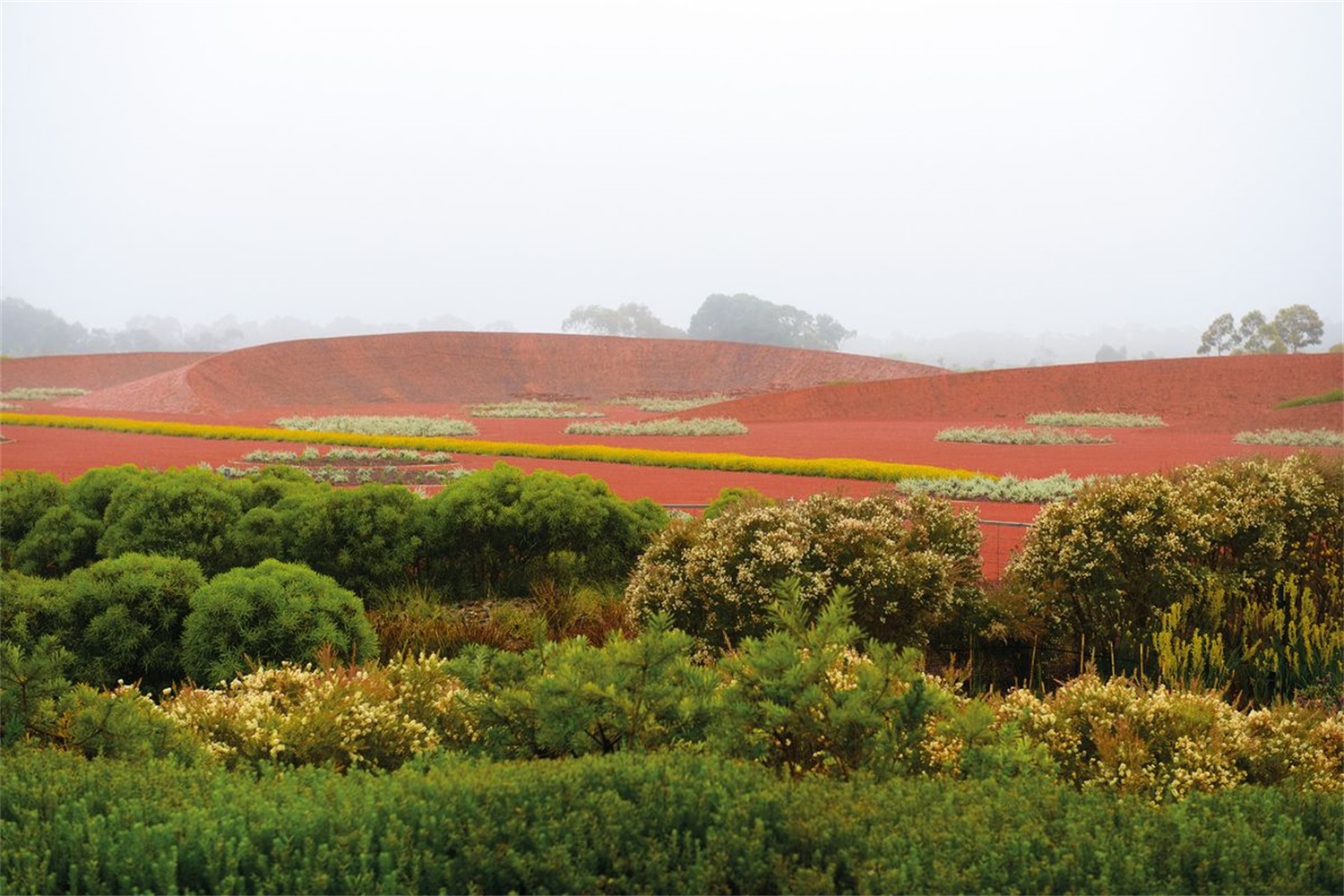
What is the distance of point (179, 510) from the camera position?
697cm

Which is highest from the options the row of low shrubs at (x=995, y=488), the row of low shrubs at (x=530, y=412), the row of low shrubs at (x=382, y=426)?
the row of low shrubs at (x=530, y=412)

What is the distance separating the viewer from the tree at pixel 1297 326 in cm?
5831

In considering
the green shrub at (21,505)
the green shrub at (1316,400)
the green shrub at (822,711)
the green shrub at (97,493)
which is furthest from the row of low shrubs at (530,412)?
the green shrub at (822,711)

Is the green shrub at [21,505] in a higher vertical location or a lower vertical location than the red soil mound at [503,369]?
lower

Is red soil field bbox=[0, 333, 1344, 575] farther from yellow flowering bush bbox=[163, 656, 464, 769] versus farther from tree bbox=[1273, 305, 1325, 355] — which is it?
tree bbox=[1273, 305, 1325, 355]

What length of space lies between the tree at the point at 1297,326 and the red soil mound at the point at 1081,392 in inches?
1348

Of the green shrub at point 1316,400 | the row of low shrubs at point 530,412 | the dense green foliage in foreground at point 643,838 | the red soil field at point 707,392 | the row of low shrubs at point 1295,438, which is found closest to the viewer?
the dense green foliage in foreground at point 643,838

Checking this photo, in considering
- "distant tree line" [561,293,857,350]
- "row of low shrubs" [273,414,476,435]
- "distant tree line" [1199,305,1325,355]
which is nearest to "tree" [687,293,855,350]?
"distant tree line" [561,293,857,350]

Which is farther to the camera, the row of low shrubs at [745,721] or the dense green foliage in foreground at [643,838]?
the row of low shrubs at [745,721]

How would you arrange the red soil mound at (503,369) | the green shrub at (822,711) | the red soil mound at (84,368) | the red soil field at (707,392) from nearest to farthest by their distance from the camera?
1. the green shrub at (822,711)
2. the red soil field at (707,392)
3. the red soil mound at (503,369)
4. the red soil mound at (84,368)

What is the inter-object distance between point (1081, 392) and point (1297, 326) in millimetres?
37390

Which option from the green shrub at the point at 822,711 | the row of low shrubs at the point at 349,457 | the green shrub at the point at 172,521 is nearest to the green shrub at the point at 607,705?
the green shrub at the point at 822,711

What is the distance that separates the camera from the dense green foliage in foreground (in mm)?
2291

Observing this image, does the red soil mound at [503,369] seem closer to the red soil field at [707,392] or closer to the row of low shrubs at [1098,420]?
the red soil field at [707,392]
